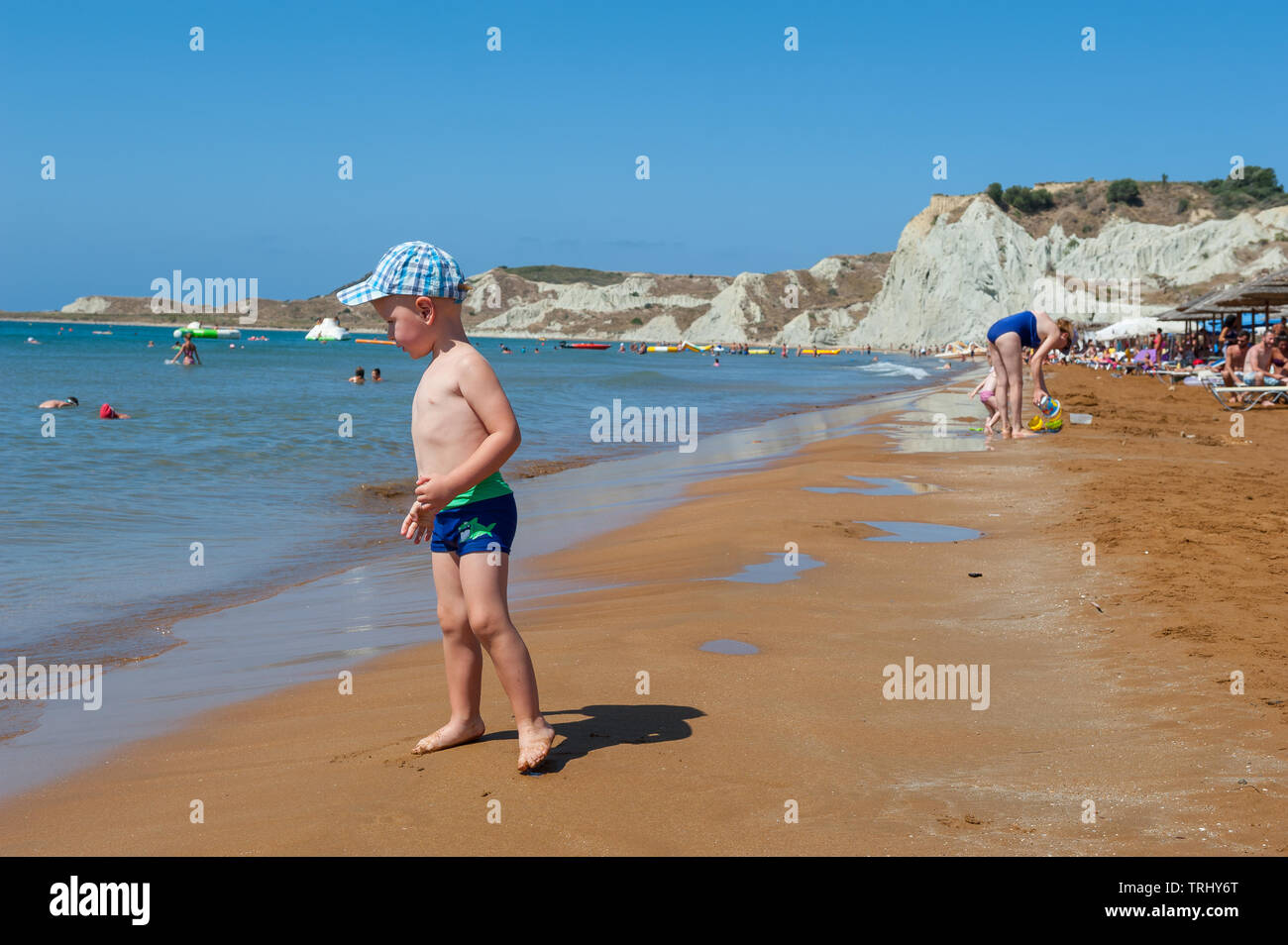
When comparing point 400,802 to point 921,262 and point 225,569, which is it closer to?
point 225,569

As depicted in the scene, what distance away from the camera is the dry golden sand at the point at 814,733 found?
322 cm

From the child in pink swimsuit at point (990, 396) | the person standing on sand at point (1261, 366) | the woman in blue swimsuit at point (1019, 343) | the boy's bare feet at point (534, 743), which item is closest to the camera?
the boy's bare feet at point (534, 743)

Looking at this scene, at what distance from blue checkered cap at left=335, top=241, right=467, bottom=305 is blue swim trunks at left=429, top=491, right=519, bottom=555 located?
0.81 m

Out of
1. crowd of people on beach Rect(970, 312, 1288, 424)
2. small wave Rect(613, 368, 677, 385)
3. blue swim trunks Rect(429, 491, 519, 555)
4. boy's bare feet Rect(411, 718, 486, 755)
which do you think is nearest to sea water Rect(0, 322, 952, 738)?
boy's bare feet Rect(411, 718, 486, 755)

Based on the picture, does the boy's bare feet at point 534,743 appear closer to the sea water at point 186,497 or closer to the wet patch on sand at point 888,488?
the sea water at point 186,497

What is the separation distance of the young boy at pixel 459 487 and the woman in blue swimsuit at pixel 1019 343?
36.6 ft

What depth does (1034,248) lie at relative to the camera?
105m

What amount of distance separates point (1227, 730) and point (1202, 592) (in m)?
2.27

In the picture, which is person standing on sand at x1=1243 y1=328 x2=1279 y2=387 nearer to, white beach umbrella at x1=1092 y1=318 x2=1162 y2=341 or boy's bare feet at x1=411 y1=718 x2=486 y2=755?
white beach umbrella at x1=1092 y1=318 x2=1162 y2=341

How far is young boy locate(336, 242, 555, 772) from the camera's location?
3.74 m

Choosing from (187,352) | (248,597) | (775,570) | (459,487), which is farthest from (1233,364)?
(187,352)

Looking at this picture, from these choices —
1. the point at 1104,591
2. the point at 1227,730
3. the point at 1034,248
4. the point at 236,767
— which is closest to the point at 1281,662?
the point at 1227,730

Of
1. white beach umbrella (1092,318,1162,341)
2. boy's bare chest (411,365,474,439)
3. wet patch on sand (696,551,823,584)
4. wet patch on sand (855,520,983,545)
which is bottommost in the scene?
wet patch on sand (696,551,823,584)

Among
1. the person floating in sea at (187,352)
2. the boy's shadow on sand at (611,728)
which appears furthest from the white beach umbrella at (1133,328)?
the boy's shadow on sand at (611,728)
